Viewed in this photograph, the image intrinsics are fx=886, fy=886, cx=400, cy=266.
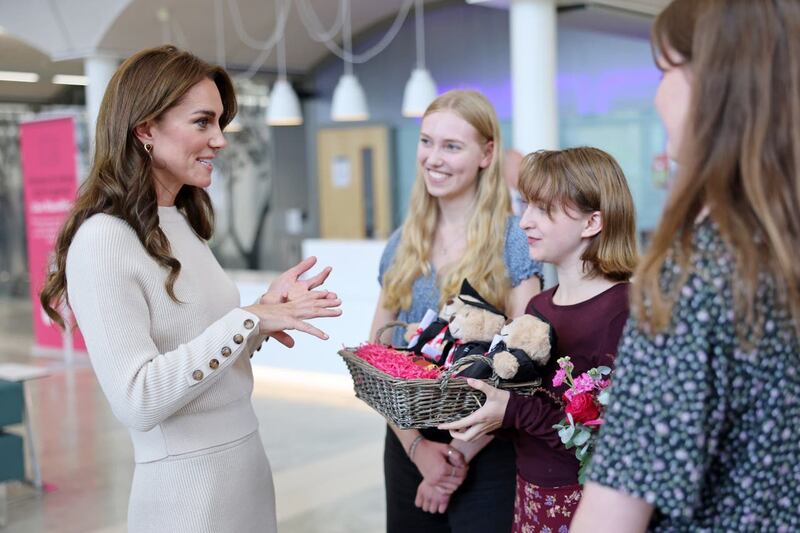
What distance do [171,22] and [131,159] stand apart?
25.2 feet

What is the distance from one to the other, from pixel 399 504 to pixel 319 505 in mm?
2312

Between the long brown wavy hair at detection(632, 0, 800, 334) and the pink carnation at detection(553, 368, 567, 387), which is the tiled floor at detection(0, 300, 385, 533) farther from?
the long brown wavy hair at detection(632, 0, 800, 334)

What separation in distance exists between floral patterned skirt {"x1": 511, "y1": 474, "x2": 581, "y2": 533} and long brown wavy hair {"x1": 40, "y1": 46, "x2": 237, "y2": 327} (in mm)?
890

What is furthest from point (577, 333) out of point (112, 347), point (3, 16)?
point (3, 16)

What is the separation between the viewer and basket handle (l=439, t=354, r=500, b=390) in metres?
1.78

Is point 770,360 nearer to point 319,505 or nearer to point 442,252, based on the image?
point 442,252

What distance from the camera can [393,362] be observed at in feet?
6.38

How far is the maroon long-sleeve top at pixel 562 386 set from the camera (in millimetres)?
1813

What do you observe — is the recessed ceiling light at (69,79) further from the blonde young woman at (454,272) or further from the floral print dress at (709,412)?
the floral print dress at (709,412)

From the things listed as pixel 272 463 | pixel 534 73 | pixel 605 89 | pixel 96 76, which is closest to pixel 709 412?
pixel 272 463

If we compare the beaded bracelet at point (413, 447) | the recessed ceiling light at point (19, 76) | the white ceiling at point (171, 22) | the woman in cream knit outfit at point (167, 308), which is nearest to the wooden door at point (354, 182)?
the white ceiling at point (171, 22)

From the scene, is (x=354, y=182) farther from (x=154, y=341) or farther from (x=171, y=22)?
(x=154, y=341)

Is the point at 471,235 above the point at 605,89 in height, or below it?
below

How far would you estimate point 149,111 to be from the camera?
1.88 meters
